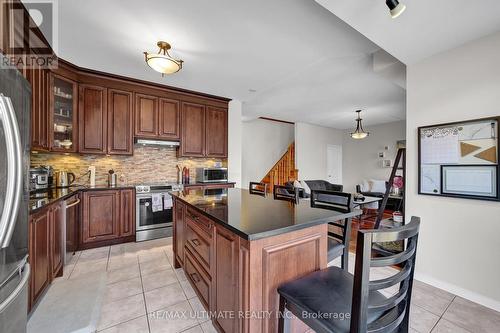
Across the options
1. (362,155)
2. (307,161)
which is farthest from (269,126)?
(362,155)

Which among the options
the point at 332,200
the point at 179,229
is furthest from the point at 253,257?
the point at 179,229

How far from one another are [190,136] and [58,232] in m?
2.48

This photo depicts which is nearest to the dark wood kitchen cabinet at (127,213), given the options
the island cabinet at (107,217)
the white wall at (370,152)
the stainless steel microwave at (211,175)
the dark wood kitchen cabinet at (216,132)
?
the island cabinet at (107,217)

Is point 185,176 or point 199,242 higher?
point 185,176

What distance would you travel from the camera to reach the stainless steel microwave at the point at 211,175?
4.12 meters

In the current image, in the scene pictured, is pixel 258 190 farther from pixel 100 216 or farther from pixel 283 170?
pixel 283 170

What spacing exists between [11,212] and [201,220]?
3.16 feet

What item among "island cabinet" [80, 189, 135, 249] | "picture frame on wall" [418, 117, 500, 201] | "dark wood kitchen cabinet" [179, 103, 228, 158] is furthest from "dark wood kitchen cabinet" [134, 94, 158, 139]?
"picture frame on wall" [418, 117, 500, 201]

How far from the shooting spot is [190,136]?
13.6ft

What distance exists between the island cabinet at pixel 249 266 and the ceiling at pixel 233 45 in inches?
72.4

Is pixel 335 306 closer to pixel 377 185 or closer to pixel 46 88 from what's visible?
pixel 46 88

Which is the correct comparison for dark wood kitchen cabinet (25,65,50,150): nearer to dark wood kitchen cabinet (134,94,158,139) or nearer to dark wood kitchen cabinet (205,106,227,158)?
dark wood kitchen cabinet (134,94,158,139)

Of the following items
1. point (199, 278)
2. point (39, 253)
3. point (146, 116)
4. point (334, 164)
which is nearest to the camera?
point (199, 278)

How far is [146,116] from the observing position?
369cm
